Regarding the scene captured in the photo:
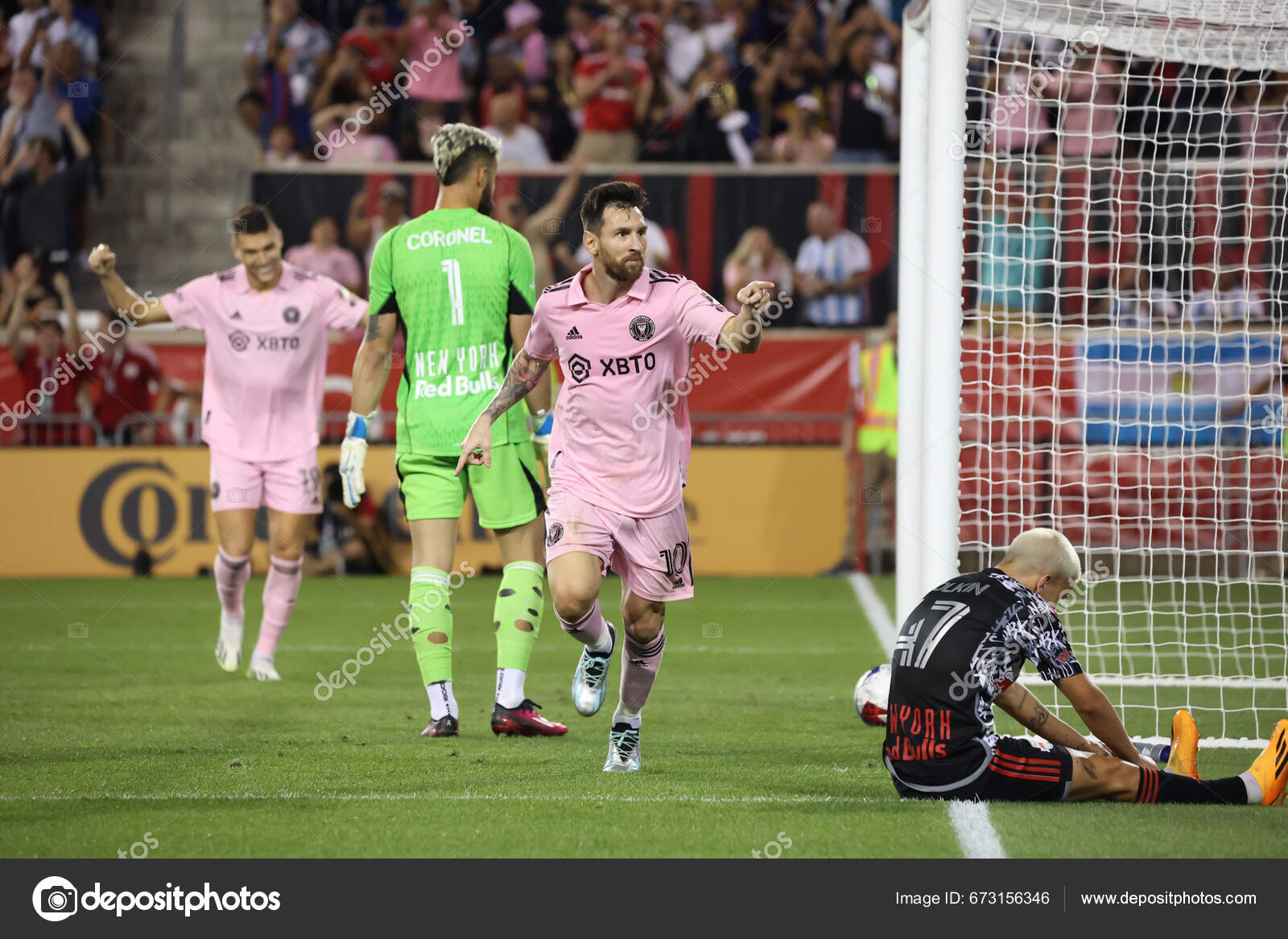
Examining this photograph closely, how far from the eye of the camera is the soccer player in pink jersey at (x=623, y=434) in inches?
224

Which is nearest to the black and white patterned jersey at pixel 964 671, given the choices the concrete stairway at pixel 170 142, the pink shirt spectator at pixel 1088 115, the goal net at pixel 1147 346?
the goal net at pixel 1147 346

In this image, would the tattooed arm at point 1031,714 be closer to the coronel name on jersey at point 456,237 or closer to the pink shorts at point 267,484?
the coronel name on jersey at point 456,237

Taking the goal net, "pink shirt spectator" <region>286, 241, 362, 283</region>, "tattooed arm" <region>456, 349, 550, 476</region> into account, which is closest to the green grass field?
"tattooed arm" <region>456, 349, 550, 476</region>

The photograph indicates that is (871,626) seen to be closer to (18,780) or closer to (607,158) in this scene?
(18,780)

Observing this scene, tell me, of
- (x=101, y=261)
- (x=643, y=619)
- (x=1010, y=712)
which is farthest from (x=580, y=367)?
(x=101, y=261)

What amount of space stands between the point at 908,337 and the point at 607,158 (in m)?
9.96

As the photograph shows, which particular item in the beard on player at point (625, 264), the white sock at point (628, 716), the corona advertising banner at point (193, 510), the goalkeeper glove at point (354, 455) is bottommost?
the corona advertising banner at point (193, 510)

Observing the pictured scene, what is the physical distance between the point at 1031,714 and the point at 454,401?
2826mm

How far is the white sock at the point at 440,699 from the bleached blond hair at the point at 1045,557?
2.56 meters

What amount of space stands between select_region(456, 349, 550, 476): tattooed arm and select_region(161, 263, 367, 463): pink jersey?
279 centimetres

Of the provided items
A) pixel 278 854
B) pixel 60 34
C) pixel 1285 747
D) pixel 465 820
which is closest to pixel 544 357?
pixel 465 820

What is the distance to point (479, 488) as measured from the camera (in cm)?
680

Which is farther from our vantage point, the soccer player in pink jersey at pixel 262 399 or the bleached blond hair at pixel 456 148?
the soccer player in pink jersey at pixel 262 399

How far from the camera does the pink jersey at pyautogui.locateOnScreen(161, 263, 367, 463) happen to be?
8.65m
